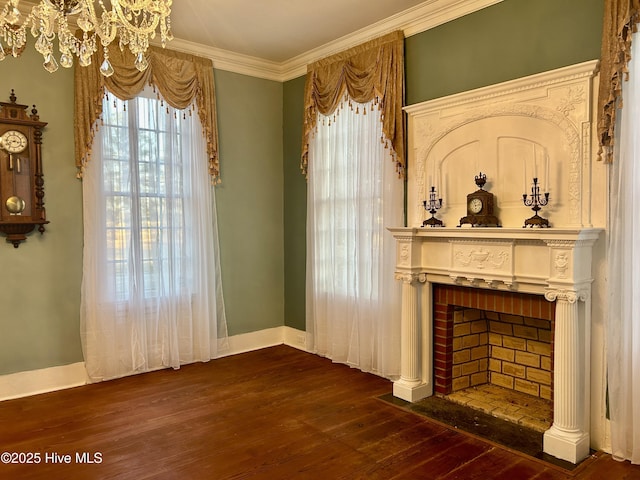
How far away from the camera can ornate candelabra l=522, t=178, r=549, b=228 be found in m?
3.00

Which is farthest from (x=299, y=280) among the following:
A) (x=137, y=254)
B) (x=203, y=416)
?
(x=203, y=416)

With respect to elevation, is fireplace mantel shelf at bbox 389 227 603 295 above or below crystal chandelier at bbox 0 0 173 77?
below

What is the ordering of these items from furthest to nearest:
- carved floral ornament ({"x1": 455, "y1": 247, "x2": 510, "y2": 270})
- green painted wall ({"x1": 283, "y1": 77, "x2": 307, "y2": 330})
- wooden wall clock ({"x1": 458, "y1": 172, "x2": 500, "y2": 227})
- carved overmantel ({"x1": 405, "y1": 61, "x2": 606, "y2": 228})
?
green painted wall ({"x1": 283, "y1": 77, "x2": 307, "y2": 330}) → wooden wall clock ({"x1": 458, "y1": 172, "x2": 500, "y2": 227}) → carved floral ornament ({"x1": 455, "y1": 247, "x2": 510, "y2": 270}) → carved overmantel ({"x1": 405, "y1": 61, "x2": 606, "y2": 228})

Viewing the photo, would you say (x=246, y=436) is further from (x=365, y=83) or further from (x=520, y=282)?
(x=365, y=83)

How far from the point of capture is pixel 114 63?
4113 millimetres

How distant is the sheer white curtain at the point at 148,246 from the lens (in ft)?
13.4

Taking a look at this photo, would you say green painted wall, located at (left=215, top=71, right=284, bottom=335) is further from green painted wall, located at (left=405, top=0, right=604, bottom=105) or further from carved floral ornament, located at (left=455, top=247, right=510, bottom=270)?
carved floral ornament, located at (left=455, top=247, right=510, bottom=270)

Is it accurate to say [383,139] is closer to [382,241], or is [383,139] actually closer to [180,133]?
[382,241]

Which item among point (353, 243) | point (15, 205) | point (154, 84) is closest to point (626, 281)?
point (353, 243)

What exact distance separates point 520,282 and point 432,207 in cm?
93

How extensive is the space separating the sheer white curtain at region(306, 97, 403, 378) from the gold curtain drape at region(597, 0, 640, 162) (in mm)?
1578

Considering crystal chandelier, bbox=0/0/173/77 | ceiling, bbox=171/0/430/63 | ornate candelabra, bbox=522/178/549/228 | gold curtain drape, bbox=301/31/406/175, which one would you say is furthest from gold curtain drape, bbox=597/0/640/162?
crystal chandelier, bbox=0/0/173/77

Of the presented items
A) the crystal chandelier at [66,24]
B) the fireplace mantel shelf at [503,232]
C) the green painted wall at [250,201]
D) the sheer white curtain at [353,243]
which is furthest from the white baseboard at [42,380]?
the fireplace mantel shelf at [503,232]

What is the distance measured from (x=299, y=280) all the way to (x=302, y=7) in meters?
2.70
